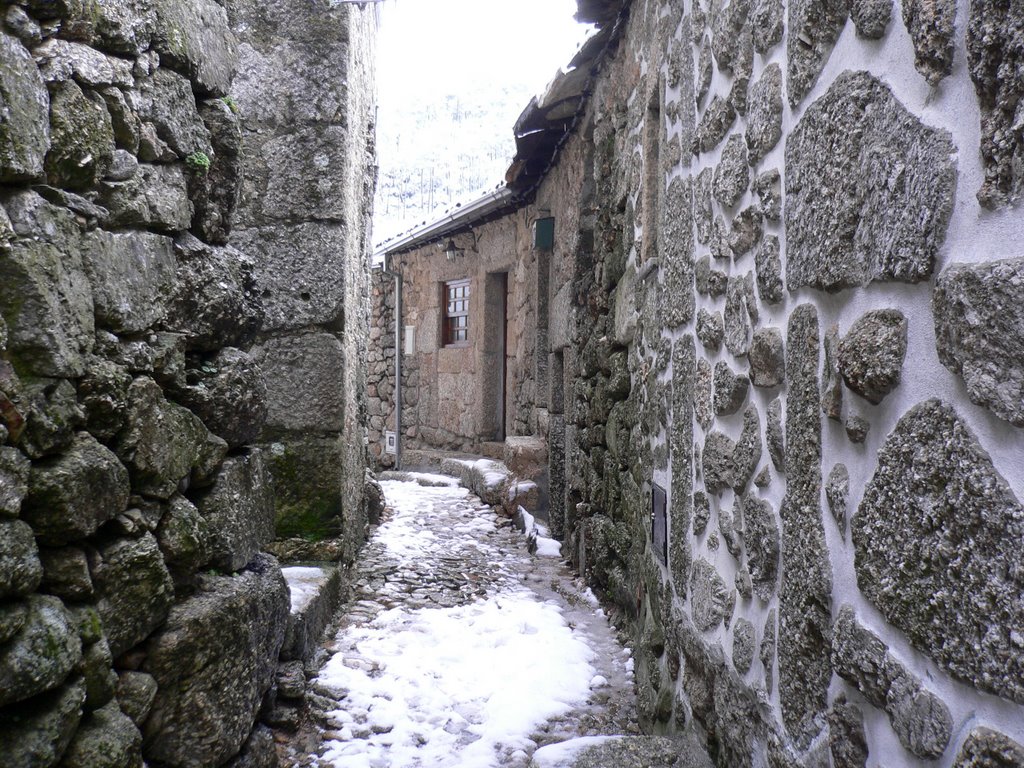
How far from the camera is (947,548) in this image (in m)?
0.88

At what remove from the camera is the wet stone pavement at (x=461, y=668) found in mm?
2623

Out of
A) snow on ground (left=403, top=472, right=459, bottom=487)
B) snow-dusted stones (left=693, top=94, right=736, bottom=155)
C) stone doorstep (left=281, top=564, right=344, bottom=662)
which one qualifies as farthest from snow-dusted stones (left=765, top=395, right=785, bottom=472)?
snow on ground (left=403, top=472, right=459, bottom=487)

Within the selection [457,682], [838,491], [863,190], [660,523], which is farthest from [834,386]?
[457,682]

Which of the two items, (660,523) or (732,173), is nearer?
(732,173)

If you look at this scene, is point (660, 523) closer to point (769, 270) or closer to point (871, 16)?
point (769, 270)

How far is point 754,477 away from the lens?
5.40ft

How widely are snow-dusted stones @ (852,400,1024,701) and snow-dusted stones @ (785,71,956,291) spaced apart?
20 cm

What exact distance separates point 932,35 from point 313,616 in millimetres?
2935

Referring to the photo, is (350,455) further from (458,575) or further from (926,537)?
(926,537)

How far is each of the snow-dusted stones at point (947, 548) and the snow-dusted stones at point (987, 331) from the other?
61 mm

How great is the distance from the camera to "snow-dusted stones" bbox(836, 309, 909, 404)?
39.5 inches

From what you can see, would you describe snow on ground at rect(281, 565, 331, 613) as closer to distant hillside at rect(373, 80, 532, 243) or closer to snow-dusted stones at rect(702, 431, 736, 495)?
snow-dusted stones at rect(702, 431, 736, 495)

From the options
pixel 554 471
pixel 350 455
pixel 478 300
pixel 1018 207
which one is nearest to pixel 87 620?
pixel 1018 207

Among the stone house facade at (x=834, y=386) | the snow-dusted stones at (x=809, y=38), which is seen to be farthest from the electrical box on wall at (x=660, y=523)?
the snow-dusted stones at (x=809, y=38)
